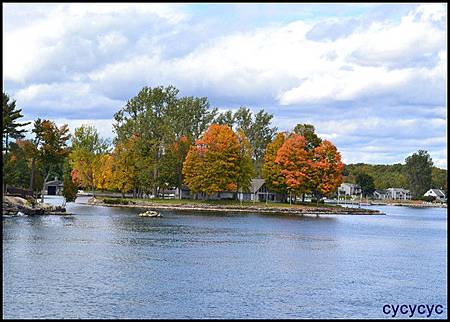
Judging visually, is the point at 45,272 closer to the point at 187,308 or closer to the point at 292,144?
the point at 187,308

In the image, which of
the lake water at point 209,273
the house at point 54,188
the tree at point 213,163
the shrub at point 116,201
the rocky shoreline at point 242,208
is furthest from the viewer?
the house at point 54,188

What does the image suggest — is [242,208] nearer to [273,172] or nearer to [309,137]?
[273,172]

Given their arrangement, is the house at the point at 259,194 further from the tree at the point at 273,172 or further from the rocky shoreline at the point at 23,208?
the rocky shoreline at the point at 23,208

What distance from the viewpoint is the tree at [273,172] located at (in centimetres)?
11456

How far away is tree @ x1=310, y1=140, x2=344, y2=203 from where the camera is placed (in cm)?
11300

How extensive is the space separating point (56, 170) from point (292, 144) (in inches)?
2759

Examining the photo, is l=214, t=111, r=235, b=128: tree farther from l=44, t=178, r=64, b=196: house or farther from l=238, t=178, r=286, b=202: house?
l=44, t=178, r=64, b=196: house

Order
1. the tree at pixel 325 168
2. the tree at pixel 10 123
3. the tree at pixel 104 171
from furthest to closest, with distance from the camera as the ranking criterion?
the tree at pixel 104 171
the tree at pixel 325 168
the tree at pixel 10 123

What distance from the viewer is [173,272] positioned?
3828cm

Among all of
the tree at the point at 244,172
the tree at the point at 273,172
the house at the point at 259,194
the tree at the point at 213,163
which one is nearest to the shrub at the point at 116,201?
the tree at the point at 213,163

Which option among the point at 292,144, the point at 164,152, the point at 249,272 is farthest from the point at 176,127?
the point at 249,272

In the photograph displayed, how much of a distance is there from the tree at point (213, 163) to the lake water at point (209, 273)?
143ft

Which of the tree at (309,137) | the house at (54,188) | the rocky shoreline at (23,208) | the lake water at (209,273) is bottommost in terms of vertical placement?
the lake water at (209,273)

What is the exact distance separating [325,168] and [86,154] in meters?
45.3
